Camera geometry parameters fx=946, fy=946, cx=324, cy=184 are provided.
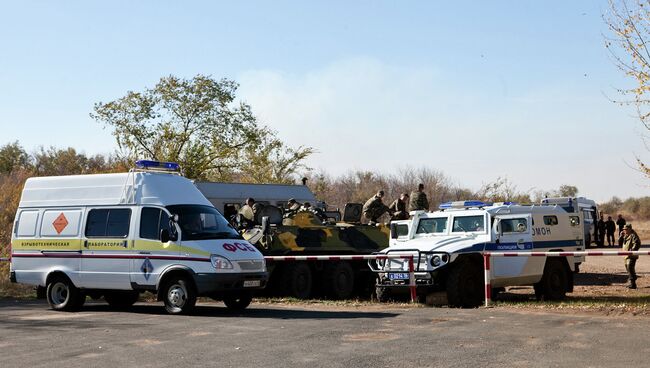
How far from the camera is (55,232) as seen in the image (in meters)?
17.5

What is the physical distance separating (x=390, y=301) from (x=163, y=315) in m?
4.76

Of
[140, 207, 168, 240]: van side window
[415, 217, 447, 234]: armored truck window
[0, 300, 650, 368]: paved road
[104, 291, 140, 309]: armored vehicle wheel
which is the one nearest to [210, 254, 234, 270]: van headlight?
[0, 300, 650, 368]: paved road

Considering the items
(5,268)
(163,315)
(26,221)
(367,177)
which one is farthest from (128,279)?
(367,177)

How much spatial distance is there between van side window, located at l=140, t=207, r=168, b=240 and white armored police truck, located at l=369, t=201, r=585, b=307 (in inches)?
177

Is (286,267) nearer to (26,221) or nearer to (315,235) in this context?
(315,235)

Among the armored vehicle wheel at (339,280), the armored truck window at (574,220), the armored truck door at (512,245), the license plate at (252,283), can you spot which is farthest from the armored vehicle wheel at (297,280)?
the armored truck window at (574,220)

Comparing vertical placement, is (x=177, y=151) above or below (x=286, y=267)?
above

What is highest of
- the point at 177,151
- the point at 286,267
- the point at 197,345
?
the point at 177,151

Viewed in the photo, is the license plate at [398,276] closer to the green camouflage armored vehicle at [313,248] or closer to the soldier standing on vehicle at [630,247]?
the green camouflage armored vehicle at [313,248]

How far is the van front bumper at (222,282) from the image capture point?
15.5 metres

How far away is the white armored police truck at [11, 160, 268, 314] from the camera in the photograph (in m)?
15.8

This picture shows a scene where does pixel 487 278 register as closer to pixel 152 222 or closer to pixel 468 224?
pixel 468 224

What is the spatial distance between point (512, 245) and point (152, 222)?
6.97 m

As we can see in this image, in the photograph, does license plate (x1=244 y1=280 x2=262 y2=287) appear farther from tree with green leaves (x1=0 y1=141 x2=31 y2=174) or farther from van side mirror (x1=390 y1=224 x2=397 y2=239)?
tree with green leaves (x1=0 y1=141 x2=31 y2=174)
